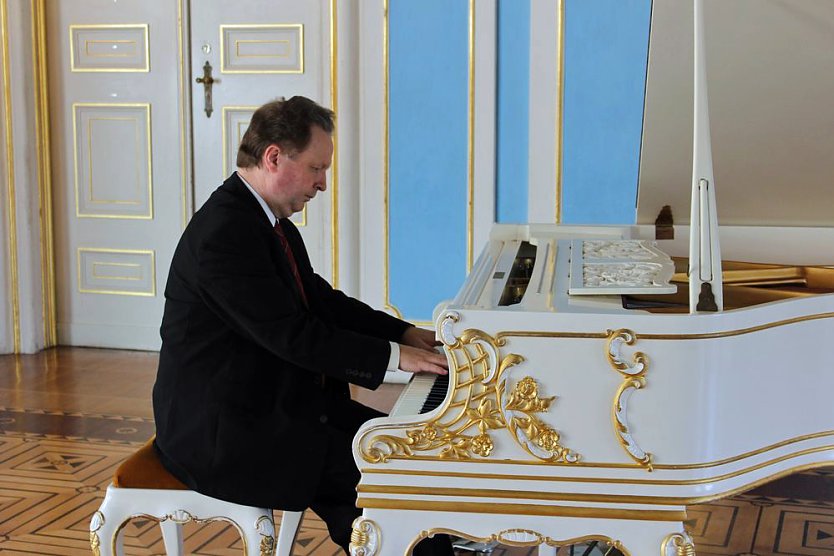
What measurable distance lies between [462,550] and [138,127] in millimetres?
3329

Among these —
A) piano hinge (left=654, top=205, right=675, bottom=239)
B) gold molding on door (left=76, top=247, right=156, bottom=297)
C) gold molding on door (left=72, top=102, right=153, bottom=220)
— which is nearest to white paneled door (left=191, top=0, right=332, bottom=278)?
gold molding on door (left=72, top=102, right=153, bottom=220)

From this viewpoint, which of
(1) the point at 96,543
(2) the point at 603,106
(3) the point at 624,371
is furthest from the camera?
(2) the point at 603,106

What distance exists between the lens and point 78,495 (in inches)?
131

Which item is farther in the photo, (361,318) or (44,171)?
(44,171)

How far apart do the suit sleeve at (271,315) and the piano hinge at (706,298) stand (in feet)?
2.06

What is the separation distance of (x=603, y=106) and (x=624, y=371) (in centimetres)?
291

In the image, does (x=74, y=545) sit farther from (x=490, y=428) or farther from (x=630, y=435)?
(x=630, y=435)

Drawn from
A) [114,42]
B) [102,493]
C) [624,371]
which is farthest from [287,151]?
[114,42]

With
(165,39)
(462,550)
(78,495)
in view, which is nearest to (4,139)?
(165,39)

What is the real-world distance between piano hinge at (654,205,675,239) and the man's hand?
37.7 inches

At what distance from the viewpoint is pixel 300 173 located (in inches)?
86.7

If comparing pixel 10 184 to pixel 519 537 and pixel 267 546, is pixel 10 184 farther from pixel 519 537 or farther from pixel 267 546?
pixel 519 537

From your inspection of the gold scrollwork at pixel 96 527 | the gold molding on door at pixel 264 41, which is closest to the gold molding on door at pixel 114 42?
the gold molding on door at pixel 264 41

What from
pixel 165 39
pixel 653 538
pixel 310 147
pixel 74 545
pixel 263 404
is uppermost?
pixel 165 39
